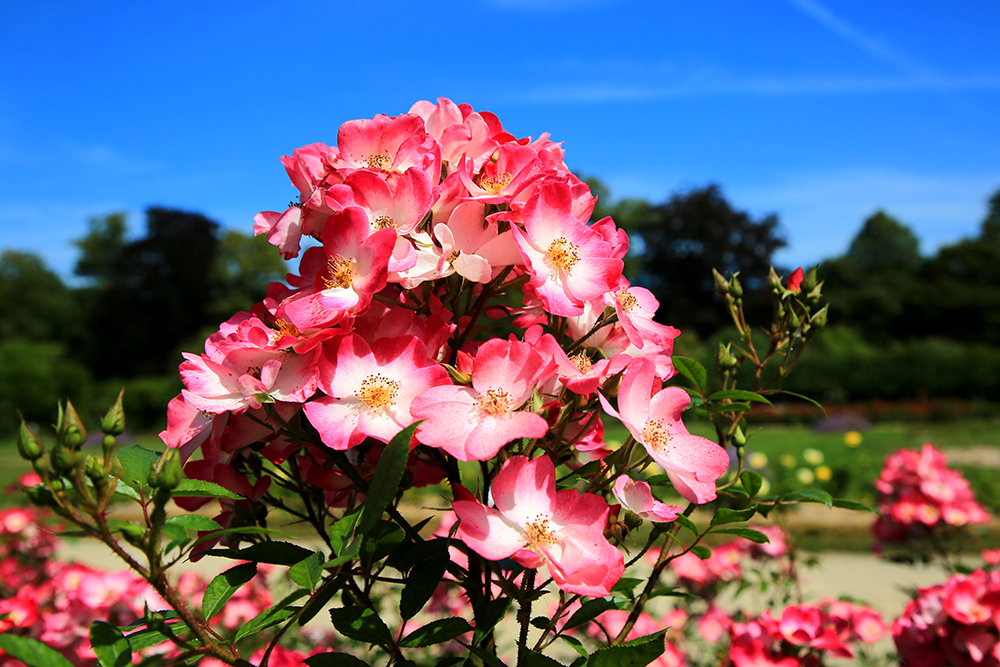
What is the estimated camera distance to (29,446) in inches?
24.2

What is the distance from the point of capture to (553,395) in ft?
2.85

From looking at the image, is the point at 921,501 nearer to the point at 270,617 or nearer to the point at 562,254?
the point at 562,254

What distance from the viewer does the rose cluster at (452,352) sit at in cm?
77

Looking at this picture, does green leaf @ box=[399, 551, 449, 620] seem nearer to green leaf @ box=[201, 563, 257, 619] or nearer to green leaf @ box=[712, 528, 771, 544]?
green leaf @ box=[201, 563, 257, 619]

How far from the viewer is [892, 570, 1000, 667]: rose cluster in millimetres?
1557

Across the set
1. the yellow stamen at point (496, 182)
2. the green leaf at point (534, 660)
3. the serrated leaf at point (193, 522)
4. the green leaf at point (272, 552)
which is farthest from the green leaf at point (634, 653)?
the yellow stamen at point (496, 182)

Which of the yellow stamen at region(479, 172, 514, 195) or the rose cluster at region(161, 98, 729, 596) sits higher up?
the yellow stamen at region(479, 172, 514, 195)

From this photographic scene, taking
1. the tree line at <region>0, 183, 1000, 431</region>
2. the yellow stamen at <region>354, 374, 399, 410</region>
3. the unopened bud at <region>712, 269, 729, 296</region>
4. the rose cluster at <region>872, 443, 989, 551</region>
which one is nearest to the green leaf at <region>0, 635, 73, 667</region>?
the yellow stamen at <region>354, 374, 399, 410</region>

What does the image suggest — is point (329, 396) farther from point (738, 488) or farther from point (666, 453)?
point (738, 488)

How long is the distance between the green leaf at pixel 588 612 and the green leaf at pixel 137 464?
22.7 inches

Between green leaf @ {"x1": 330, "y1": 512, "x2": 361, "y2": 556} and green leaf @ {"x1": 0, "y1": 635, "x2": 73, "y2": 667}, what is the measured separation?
276 mm

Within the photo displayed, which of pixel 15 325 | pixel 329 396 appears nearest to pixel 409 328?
pixel 329 396

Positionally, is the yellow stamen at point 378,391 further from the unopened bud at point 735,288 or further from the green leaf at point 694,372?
the unopened bud at point 735,288

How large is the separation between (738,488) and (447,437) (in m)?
0.69
